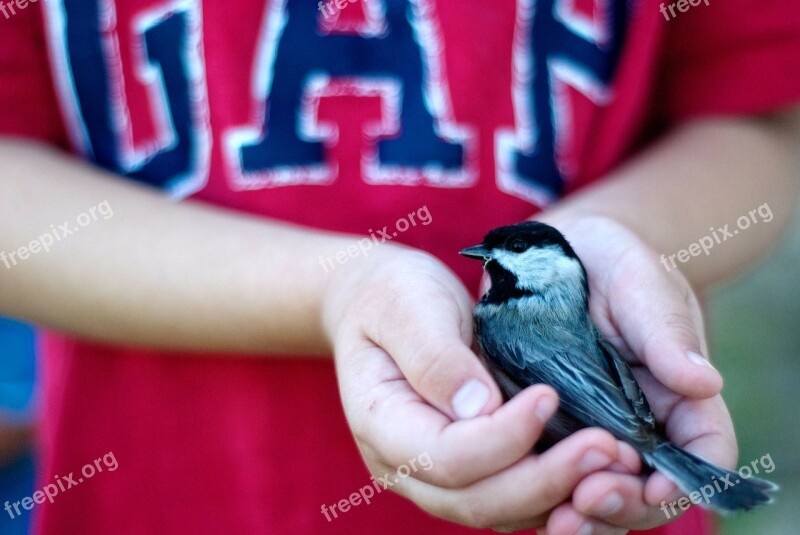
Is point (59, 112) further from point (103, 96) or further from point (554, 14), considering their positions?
point (554, 14)

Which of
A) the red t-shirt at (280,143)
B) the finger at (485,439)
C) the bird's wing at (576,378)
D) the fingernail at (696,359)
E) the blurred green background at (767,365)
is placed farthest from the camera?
the blurred green background at (767,365)

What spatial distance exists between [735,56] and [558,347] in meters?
0.64

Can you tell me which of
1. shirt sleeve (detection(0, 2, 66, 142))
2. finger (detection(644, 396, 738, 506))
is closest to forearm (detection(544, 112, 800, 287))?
finger (detection(644, 396, 738, 506))

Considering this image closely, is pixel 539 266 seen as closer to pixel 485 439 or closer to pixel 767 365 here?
pixel 485 439

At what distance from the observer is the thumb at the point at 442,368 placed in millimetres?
1005

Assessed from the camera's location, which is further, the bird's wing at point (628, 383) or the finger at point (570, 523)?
the bird's wing at point (628, 383)

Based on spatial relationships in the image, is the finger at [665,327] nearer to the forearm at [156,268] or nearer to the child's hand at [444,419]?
the child's hand at [444,419]

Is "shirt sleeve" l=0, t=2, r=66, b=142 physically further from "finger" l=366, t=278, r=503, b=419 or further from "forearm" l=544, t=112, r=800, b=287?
"forearm" l=544, t=112, r=800, b=287

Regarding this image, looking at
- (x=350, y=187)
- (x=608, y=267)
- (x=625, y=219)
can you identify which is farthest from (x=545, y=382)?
(x=350, y=187)

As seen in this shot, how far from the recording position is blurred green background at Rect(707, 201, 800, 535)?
3104 mm

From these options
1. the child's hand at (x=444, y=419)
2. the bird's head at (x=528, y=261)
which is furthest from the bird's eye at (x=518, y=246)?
the child's hand at (x=444, y=419)

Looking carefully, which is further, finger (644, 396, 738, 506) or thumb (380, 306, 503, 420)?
finger (644, 396, 738, 506)

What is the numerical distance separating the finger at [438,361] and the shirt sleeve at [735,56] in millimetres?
782

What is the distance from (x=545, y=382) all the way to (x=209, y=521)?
2.02 ft
